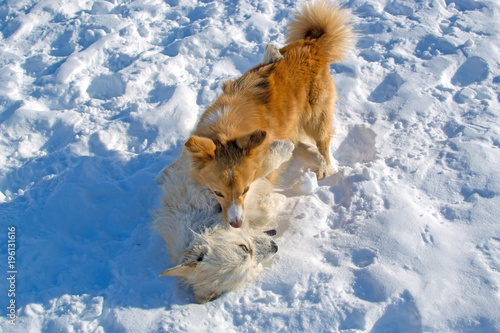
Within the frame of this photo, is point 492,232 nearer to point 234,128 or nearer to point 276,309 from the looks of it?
point 276,309

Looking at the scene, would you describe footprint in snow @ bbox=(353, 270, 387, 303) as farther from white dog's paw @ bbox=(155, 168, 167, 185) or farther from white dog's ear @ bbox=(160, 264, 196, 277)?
white dog's paw @ bbox=(155, 168, 167, 185)

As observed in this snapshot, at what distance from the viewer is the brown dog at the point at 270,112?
2957mm

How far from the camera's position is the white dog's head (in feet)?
9.30

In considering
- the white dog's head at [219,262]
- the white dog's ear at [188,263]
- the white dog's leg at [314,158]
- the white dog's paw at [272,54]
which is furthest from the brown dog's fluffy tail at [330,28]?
the white dog's ear at [188,263]

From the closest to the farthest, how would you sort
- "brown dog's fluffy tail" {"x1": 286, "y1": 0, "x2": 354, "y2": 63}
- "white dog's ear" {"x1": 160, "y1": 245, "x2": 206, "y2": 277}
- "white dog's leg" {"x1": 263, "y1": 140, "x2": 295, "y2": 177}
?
"white dog's ear" {"x1": 160, "y1": 245, "x2": 206, "y2": 277} → "white dog's leg" {"x1": 263, "y1": 140, "x2": 295, "y2": 177} → "brown dog's fluffy tail" {"x1": 286, "y1": 0, "x2": 354, "y2": 63}

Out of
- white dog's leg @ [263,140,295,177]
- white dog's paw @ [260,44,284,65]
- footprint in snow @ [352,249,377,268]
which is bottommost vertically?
footprint in snow @ [352,249,377,268]

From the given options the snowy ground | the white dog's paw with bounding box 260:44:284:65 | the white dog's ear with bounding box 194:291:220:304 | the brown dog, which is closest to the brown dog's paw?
the brown dog

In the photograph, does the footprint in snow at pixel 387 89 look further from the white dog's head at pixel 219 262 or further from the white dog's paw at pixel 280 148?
the white dog's head at pixel 219 262

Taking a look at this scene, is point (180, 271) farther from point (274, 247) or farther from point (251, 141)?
point (251, 141)

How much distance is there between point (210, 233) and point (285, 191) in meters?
1.13

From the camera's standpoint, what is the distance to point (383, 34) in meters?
5.19

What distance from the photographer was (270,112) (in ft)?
11.8

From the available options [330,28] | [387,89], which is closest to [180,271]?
[330,28]

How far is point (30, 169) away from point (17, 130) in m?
0.72
